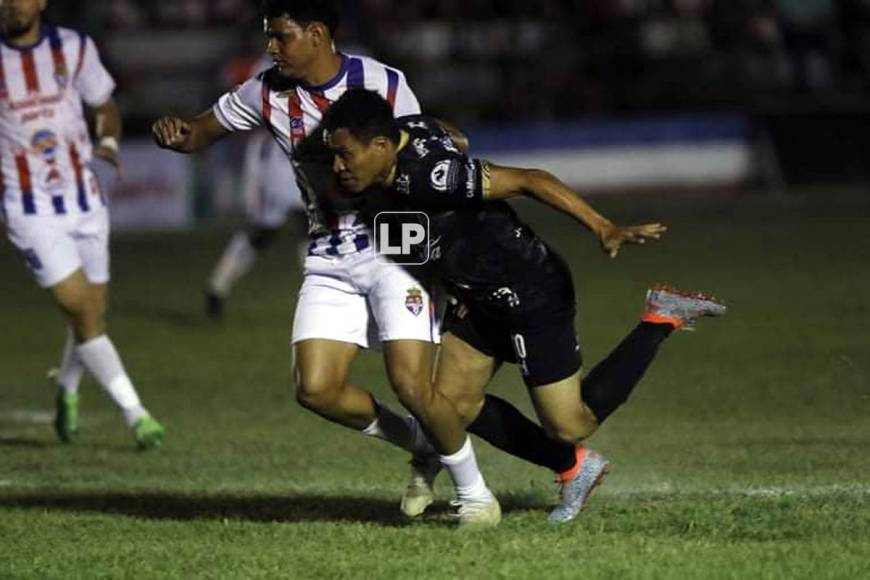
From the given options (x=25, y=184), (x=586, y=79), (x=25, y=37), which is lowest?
(x=586, y=79)

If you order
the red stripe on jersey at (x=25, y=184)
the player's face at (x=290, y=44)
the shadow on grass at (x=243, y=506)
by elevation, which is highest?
the player's face at (x=290, y=44)

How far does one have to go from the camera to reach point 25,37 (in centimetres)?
969

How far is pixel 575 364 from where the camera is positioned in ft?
24.1

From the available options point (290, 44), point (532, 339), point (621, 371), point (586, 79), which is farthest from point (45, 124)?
point (586, 79)

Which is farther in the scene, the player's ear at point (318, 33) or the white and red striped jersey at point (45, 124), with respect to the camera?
the white and red striped jersey at point (45, 124)

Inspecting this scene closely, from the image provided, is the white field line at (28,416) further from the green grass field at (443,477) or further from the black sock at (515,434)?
Result: the black sock at (515,434)

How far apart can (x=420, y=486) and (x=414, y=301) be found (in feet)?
2.90

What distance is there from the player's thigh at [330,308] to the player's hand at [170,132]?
736 mm

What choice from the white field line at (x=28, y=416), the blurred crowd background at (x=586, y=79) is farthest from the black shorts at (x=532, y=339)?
the blurred crowd background at (x=586, y=79)

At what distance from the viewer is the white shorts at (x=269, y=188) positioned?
50.3 ft

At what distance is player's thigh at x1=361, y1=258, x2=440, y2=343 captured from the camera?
7156mm

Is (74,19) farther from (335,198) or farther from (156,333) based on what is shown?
(335,198)

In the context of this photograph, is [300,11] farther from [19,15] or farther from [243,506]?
[19,15]

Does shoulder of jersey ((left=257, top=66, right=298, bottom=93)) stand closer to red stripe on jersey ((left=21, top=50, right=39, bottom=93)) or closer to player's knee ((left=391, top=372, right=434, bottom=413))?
player's knee ((left=391, top=372, right=434, bottom=413))
